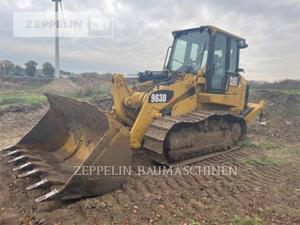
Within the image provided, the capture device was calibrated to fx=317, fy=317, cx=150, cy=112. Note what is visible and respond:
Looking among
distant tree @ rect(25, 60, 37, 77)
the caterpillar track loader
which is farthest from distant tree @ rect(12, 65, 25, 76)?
the caterpillar track loader

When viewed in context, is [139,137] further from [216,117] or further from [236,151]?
[236,151]

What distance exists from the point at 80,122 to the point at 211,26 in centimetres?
360

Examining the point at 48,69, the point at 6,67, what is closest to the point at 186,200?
the point at 6,67

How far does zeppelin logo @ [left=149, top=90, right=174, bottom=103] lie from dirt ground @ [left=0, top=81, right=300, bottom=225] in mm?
1491

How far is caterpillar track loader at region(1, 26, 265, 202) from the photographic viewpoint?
4.39 metres

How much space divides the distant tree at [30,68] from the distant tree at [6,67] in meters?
1.50

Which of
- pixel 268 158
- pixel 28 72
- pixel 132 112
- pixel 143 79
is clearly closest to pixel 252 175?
pixel 268 158

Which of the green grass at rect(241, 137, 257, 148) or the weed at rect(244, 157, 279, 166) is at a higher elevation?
the green grass at rect(241, 137, 257, 148)

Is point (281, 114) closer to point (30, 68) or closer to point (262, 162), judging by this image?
point (262, 162)

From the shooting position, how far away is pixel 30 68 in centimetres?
2702

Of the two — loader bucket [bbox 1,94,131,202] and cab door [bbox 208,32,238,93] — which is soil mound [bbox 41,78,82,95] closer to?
cab door [bbox 208,32,238,93]

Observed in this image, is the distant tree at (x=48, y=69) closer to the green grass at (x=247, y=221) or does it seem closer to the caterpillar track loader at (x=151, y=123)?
the caterpillar track loader at (x=151, y=123)

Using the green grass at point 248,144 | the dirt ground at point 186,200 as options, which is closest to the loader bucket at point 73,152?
the dirt ground at point 186,200

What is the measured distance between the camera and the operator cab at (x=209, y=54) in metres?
7.13
